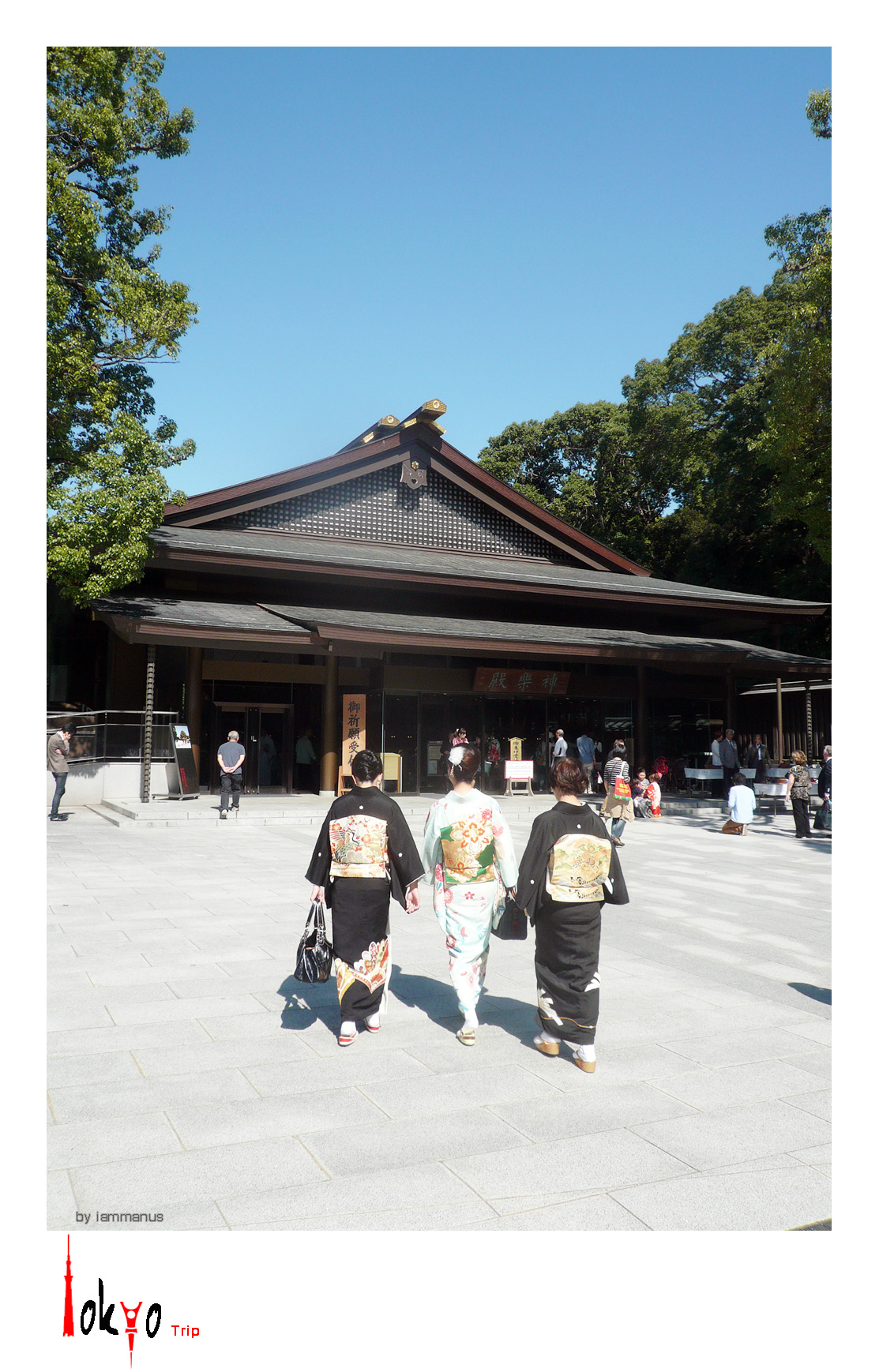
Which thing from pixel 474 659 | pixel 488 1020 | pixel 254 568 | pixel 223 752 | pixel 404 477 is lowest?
pixel 488 1020

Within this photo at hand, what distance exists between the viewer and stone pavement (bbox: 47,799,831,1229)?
3.18 meters

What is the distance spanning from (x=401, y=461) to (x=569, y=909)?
20.6 metres

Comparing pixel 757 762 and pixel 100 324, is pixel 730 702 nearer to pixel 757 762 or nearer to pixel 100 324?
pixel 757 762

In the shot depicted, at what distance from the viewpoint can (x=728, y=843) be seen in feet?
44.9

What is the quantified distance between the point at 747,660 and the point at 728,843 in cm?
947

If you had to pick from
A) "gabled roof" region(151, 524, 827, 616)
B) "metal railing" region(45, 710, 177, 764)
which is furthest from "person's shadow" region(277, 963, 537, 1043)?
"gabled roof" region(151, 524, 827, 616)

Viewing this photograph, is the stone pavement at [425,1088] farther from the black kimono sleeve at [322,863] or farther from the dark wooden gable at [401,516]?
the dark wooden gable at [401,516]

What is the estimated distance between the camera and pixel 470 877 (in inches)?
190

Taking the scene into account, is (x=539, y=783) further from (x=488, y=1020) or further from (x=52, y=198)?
(x=488, y=1020)

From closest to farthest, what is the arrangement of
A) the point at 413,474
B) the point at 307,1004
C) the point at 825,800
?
the point at 307,1004 → the point at 825,800 → the point at 413,474

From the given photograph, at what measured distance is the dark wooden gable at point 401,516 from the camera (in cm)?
2297

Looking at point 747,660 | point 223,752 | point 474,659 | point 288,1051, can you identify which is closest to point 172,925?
point 288,1051
